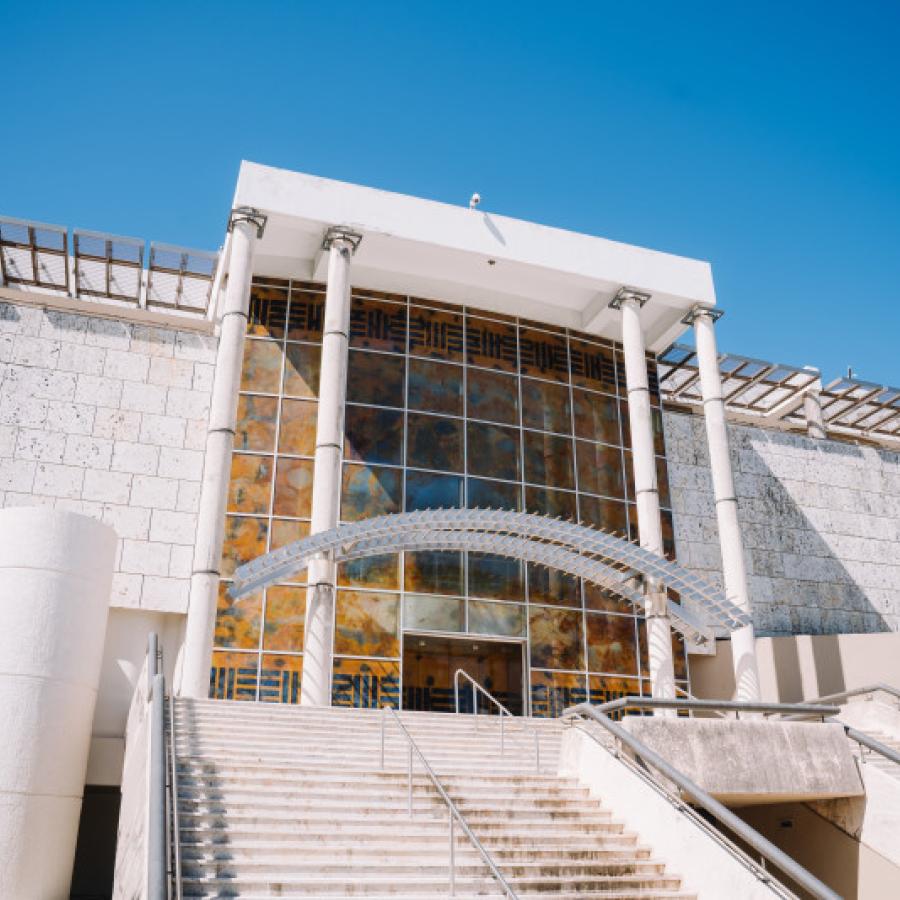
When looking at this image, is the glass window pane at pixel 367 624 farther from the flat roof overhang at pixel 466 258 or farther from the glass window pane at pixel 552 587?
the flat roof overhang at pixel 466 258

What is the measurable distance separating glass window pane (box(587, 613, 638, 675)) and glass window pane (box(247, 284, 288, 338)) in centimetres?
983

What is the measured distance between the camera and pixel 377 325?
72.9ft

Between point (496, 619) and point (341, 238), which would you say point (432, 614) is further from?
point (341, 238)

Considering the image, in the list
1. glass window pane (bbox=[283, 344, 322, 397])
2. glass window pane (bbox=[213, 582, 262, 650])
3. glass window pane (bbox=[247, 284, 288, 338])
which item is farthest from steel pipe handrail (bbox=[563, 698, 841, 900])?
glass window pane (bbox=[247, 284, 288, 338])

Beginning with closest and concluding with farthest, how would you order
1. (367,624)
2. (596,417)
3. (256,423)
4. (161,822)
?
(161,822) → (367,624) → (256,423) → (596,417)

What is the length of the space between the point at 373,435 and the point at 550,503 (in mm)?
4463

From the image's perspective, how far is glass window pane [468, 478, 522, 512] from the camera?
69.6ft

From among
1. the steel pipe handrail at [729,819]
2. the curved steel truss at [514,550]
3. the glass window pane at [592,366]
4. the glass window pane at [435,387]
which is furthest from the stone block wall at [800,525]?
the steel pipe handrail at [729,819]

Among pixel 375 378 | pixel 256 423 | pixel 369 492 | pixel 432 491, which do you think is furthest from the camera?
pixel 375 378

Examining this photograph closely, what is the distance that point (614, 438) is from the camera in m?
23.5

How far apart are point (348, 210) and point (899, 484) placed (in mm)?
18826

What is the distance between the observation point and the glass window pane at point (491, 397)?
22.1m

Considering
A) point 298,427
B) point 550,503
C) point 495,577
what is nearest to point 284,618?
point 298,427

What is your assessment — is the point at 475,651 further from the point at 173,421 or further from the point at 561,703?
the point at 173,421
